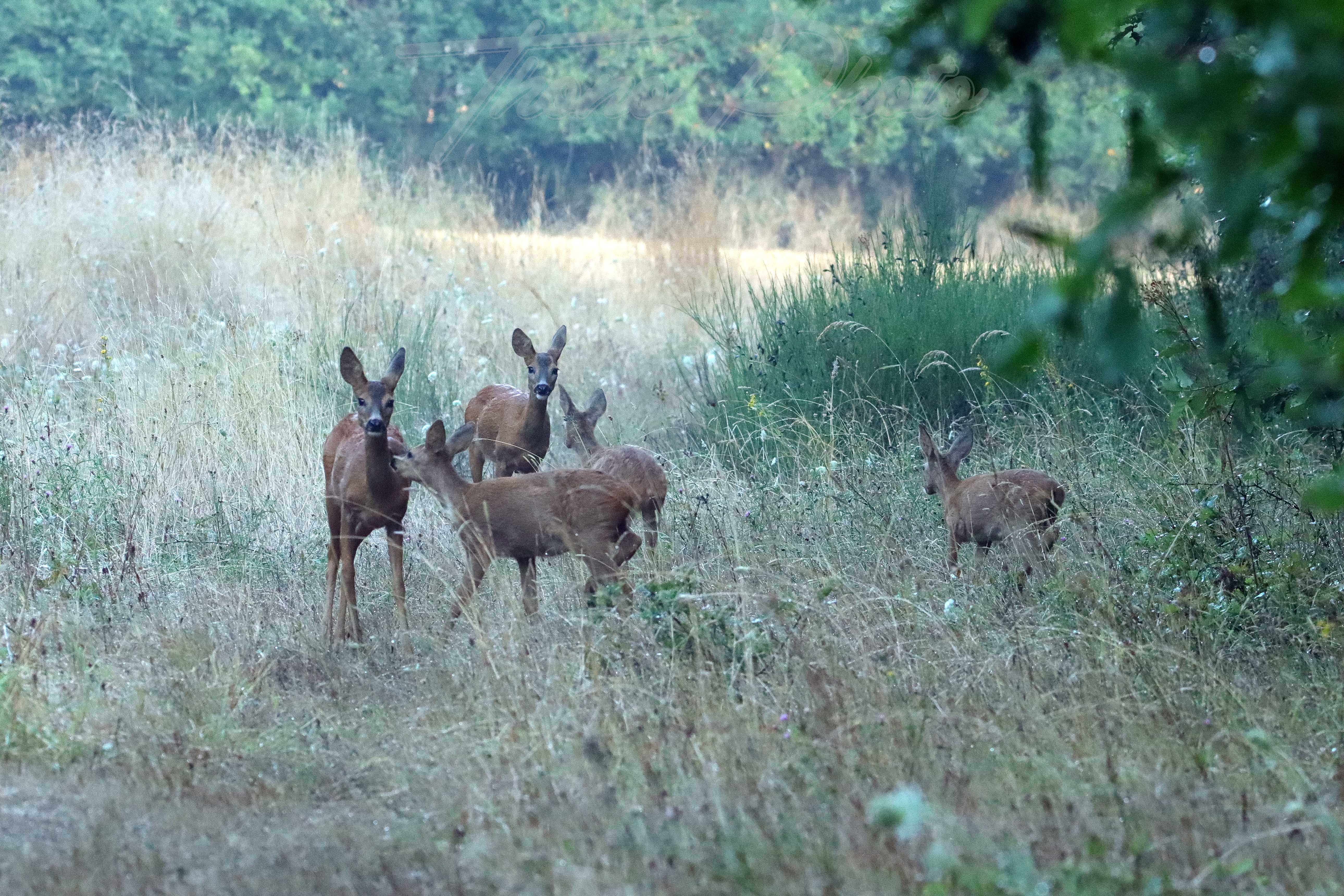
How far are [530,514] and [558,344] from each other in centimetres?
230

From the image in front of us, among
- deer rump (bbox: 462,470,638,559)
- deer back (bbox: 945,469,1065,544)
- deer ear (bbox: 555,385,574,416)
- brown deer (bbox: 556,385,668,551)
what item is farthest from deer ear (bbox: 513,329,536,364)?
deer back (bbox: 945,469,1065,544)

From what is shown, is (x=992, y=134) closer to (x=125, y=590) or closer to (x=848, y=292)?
(x=848, y=292)

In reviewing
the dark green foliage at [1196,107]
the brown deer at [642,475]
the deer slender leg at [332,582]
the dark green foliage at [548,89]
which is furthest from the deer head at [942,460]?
the dark green foliage at [548,89]

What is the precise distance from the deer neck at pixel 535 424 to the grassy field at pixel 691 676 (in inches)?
26.3

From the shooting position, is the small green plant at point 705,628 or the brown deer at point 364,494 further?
the brown deer at point 364,494

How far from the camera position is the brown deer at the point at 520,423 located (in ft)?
25.3

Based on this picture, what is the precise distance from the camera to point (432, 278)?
1516cm

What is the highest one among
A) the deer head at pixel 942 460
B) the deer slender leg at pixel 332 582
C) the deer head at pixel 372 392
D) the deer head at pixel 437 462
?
the deer head at pixel 372 392

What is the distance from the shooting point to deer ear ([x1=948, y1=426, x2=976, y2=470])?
6.86 m

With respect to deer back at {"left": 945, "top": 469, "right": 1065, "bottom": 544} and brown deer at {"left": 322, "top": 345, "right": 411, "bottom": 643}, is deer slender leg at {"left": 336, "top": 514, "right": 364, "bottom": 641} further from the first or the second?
deer back at {"left": 945, "top": 469, "right": 1065, "bottom": 544}

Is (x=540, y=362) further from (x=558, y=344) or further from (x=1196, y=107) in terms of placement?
(x=1196, y=107)

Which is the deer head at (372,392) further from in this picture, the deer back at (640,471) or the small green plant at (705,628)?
the small green plant at (705,628)

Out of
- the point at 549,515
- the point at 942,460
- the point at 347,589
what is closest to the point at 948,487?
the point at 942,460

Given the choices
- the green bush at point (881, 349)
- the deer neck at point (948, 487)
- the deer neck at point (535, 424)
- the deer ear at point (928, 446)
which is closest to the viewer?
the deer neck at point (948, 487)
